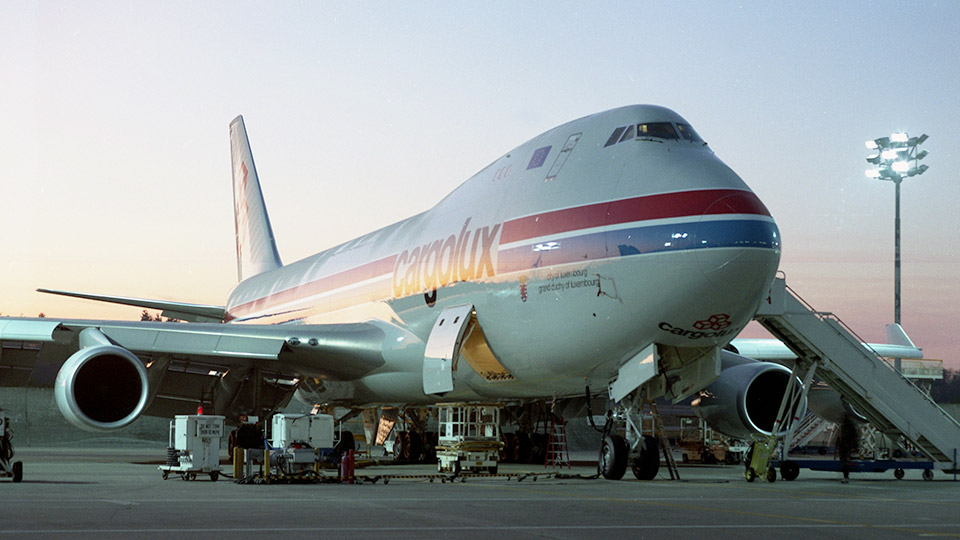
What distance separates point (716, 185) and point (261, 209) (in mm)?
20569

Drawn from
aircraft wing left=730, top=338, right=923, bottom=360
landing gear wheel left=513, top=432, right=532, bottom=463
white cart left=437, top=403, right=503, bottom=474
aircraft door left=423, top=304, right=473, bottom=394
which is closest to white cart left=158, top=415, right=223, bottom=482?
aircraft door left=423, top=304, right=473, bottom=394

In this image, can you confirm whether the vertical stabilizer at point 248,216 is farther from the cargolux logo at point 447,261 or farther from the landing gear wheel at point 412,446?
the cargolux logo at point 447,261

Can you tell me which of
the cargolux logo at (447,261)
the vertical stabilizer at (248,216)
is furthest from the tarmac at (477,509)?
the vertical stabilizer at (248,216)

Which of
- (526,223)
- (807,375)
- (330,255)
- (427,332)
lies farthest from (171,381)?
(807,375)

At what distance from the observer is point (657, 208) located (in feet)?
40.3

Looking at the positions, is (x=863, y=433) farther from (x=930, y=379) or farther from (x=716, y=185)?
(x=716, y=185)

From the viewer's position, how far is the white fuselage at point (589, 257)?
12109 mm

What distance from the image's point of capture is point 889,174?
113 feet

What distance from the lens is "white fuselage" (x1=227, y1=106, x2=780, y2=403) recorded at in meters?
12.1

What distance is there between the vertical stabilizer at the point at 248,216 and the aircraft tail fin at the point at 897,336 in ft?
51.4

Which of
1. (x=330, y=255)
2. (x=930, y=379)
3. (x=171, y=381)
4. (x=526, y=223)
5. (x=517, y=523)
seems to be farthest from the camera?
(x=930, y=379)

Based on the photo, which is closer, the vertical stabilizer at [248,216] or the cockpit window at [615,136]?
the cockpit window at [615,136]

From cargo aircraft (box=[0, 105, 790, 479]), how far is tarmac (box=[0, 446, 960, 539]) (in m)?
1.48

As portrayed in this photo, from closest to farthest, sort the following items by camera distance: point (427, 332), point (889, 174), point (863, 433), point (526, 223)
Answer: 1. point (526, 223)
2. point (427, 332)
3. point (863, 433)
4. point (889, 174)
